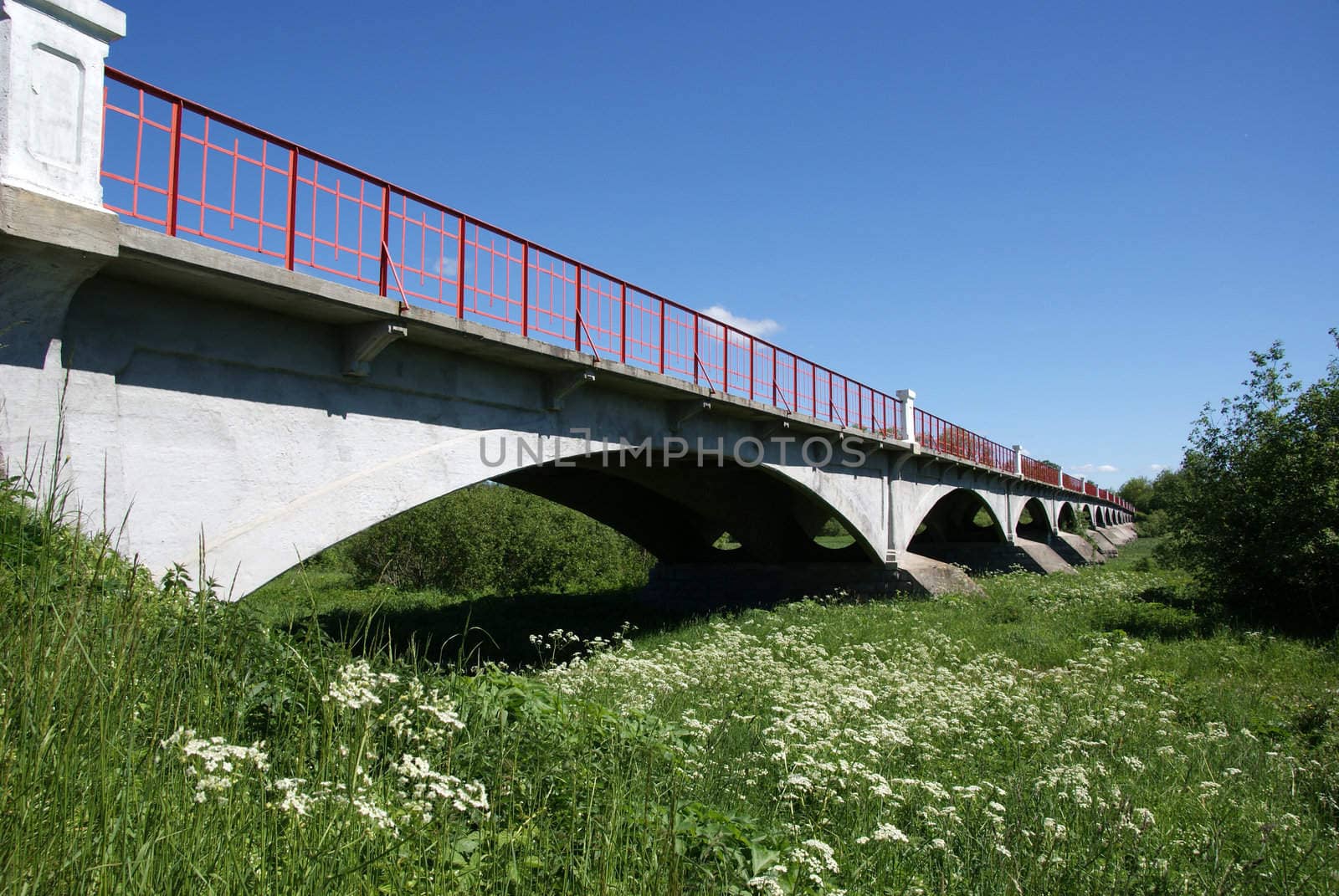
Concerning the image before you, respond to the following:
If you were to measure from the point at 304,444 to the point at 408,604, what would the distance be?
14680 millimetres

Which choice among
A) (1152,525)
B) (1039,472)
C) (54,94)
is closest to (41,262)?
(54,94)

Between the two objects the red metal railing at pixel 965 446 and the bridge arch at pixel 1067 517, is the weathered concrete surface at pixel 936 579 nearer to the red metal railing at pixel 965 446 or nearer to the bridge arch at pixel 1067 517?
the red metal railing at pixel 965 446

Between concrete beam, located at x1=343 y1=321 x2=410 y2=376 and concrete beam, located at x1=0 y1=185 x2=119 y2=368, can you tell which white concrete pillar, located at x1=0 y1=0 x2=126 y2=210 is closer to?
concrete beam, located at x1=0 y1=185 x2=119 y2=368

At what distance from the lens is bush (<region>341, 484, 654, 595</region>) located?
24.2m

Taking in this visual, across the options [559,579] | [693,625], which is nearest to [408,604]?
[559,579]

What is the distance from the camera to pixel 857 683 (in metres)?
7.36

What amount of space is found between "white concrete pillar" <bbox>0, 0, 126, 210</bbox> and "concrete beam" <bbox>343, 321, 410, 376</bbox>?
6.90 ft

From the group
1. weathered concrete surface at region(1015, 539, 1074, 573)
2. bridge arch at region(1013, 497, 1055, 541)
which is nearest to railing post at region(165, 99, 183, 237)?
weathered concrete surface at region(1015, 539, 1074, 573)

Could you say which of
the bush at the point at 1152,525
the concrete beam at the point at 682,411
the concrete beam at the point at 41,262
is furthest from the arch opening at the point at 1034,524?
the concrete beam at the point at 41,262

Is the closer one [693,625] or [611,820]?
[611,820]

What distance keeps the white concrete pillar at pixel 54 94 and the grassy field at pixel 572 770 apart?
1.96 meters

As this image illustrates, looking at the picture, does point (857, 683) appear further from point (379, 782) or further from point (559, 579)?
point (559, 579)

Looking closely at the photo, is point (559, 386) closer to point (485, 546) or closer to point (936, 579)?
point (936, 579)

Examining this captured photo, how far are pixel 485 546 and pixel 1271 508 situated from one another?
756 inches
